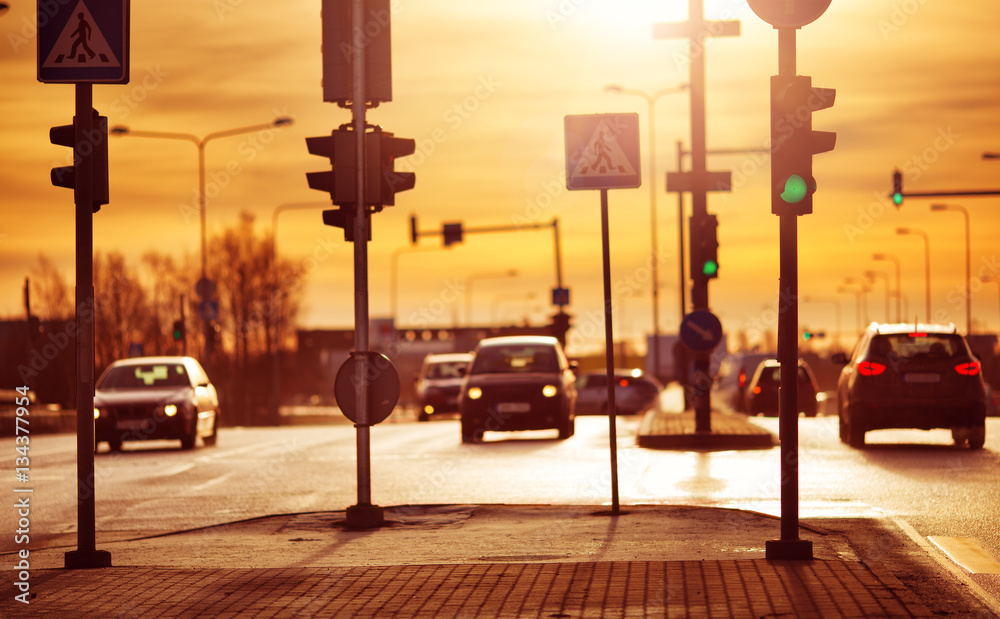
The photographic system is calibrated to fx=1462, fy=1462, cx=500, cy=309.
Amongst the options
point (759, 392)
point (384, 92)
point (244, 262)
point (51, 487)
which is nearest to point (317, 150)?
point (384, 92)

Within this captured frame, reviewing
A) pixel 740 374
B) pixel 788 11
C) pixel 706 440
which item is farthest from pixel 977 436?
pixel 740 374

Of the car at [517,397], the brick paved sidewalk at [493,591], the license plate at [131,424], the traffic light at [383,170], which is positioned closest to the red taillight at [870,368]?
the car at [517,397]

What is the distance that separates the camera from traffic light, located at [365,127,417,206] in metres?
12.2

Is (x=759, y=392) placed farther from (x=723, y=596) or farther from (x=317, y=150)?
(x=723, y=596)

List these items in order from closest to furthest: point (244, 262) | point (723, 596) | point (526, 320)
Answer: point (723, 596) → point (244, 262) → point (526, 320)

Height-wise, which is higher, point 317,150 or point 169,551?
point 317,150

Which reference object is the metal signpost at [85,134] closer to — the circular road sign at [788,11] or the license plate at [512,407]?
the circular road sign at [788,11]

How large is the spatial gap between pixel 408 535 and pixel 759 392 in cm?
2879

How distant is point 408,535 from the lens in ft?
37.4

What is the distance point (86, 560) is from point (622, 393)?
35.4 metres

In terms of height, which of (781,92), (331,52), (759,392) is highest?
(331,52)

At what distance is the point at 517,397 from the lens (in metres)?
24.3

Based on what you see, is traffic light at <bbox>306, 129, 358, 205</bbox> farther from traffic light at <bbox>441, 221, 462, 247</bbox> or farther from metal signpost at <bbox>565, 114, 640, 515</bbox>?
traffic light at <bbox>441, 221, 462, 247</bbox>

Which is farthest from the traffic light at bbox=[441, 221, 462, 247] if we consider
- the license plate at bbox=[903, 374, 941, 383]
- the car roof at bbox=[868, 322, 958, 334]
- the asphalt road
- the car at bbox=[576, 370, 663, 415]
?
the license plate at bbox=[903, 374, 941, 383]
